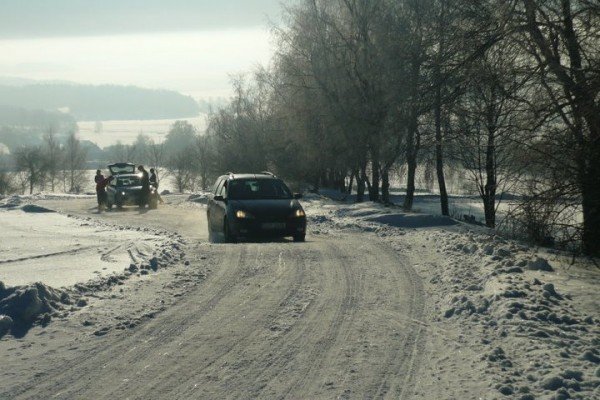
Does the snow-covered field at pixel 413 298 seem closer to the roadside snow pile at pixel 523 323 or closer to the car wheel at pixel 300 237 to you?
the roadside snow pile at pixel 523 323

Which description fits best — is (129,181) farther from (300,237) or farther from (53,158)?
(53,158)

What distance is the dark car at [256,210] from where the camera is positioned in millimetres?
17328

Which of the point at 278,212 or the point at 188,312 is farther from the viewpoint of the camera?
the point at 278,212

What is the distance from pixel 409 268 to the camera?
1233 centimetres

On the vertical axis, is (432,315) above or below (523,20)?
below

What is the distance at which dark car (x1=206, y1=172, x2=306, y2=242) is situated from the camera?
1733 cm

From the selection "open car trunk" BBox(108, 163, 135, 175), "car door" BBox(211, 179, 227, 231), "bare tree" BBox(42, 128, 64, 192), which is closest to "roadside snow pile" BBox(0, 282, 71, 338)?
"car door" BBox(211, 179, 227, 231)

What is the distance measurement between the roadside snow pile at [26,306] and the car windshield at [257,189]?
9802 mm

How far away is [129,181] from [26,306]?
29.5 metres

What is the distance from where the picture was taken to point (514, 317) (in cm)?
783

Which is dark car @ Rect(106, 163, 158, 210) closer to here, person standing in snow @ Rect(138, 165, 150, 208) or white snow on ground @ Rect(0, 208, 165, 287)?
person standing in snow @ Rect(138, 165, 150, 208)

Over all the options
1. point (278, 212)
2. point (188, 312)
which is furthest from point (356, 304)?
point (278, 212)

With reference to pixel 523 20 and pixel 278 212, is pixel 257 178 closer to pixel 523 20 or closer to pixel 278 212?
pixel 278 212

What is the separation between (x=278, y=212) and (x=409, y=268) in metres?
5.78
